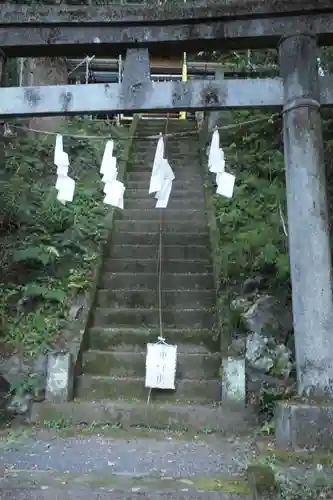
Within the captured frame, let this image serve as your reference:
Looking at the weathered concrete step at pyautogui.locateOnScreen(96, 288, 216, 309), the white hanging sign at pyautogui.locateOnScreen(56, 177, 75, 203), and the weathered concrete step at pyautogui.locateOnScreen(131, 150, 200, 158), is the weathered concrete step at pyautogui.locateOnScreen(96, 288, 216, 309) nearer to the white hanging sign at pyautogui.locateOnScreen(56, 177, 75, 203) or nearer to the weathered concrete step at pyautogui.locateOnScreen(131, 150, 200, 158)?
the white hanging sign at pyautogui.locateOnScreen(56, 177, 75, 203)

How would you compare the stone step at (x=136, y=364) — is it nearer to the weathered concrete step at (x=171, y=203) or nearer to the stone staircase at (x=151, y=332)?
the stone staircase at (x=151, y=332)

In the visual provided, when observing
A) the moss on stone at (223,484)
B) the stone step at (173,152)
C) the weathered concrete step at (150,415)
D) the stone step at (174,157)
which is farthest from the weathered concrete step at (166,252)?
the moss on stone at (223,484)

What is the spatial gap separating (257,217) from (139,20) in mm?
3919

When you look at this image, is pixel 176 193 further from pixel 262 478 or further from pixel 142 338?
pixel 262 478

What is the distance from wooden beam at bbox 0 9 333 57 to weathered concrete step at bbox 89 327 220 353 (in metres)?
3.29

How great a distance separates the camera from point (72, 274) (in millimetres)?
7086

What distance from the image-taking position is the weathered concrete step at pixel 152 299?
6957 millimetres

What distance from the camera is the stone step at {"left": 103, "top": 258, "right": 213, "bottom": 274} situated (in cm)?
760

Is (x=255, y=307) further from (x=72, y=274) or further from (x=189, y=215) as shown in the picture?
(x=189, y=215)

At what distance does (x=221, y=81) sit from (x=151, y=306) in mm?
3124

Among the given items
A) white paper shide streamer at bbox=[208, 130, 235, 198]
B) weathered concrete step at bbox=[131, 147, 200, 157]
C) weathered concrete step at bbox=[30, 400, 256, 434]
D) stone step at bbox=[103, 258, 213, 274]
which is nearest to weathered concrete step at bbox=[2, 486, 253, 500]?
weathered concrete step at bbox=[30, 400, 256, 434]

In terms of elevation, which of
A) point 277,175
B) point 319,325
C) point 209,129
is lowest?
point 319,325

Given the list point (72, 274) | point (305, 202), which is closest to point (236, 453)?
point (305, 202)

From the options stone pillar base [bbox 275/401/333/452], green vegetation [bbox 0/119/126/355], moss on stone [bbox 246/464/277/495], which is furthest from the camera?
green vegetation [bbox 0/119/126/355]
